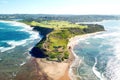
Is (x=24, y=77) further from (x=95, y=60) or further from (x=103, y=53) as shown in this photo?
(x=103, y=53)

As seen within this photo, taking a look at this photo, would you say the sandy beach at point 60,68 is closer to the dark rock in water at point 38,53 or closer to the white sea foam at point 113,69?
the dark rock in water at point 38,53

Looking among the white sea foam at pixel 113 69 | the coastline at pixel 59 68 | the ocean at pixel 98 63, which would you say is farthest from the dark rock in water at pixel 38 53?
the white sea foam at pixel 113 69

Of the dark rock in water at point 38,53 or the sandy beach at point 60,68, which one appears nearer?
the sandy beach at point 60,68

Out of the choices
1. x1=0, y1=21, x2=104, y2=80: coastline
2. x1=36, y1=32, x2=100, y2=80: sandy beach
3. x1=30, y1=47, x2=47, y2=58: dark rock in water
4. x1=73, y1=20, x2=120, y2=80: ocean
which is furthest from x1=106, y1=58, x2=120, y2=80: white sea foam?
x1=30, y1=47, x2=47, y2=58: dark rock in water

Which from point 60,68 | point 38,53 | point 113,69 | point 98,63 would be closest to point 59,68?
point 60,68

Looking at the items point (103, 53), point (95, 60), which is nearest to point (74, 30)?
point (103, 53)

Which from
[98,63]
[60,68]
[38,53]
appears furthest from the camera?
[38,53]

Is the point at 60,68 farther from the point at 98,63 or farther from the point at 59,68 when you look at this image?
the point at 98,63

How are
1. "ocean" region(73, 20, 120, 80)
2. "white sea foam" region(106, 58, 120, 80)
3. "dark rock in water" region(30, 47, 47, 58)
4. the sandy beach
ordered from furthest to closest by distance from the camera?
"dark rock in water" region(30, 47, 47, 58), "ocean" region(73, 20, 120, 80), "white sea foam" region(106, 58, 120, 80), the sandy beach

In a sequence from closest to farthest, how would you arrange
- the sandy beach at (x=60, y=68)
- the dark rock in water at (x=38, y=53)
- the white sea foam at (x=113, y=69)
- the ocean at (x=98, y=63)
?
1. the sandy beach at (x=60, y=68)
2. the white sea foam at (x=113, y=69)
3. the ocean at (x=98, y=63)
4. the dark rock in water at (x=38, y=53)

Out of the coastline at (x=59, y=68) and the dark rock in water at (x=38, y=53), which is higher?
the dark rock in water at (x=38, y=53)

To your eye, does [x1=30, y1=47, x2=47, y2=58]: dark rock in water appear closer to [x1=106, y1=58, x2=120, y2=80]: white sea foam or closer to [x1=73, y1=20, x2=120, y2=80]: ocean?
[x1=73, y1=20, x2=120, y2=80]: ocean
